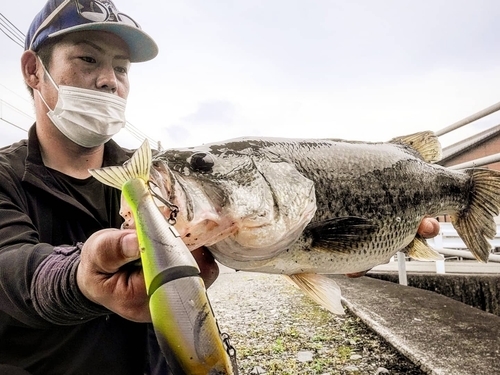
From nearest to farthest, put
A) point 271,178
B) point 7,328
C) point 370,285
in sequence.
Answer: point 271,178
point 7,328
point 370,285

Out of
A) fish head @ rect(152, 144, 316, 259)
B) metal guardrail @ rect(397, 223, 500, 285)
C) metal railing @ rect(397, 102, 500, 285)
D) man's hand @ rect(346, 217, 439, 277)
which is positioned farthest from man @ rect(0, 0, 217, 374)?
metal guardrail @ rect(397, 223, 500, 285)

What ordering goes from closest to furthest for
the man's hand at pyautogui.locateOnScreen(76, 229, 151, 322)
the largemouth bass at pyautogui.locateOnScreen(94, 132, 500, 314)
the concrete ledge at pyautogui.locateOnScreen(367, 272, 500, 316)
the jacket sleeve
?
the man's hand at pyautogui.locateOnScreen(76, 229, 151, 322) < the jacket sleeve < the largemouth bass at pyautogui.locateOnScreen(94, 132, 500, 314) < the concrete ledge at pyautogui.locateOnScreen(367, 272, 500, 316)

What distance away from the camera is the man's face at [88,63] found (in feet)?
7.18

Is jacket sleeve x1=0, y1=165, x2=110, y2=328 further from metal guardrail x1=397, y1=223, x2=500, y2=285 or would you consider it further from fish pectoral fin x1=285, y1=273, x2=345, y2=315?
metal guardrail x1=397, y1=223, x2=500, y2=285

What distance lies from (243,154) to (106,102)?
45.3 inches

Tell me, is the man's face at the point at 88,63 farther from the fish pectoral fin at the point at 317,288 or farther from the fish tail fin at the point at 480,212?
the fish tail fin at the point at 480,212

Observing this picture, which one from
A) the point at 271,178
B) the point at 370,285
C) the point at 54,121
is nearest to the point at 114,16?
the point at 54,121

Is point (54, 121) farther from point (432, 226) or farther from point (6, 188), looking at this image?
point (432, 226)

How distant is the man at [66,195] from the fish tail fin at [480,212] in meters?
1.84

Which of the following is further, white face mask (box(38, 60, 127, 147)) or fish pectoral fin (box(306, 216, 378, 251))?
white face mask (box(38, 60, 127, 147))

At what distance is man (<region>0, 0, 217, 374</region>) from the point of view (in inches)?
44.4

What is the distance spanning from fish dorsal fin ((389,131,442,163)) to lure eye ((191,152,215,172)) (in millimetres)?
1539

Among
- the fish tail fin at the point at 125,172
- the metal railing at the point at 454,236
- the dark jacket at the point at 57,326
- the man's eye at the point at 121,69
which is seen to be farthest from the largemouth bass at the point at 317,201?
the man's eye at the point at 121,69

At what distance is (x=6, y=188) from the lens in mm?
1775
